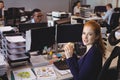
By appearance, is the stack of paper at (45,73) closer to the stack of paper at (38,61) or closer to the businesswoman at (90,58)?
the stack of paper at (38,61)

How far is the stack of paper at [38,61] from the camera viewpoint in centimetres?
223

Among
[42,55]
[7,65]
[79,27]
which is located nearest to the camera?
[7,65]

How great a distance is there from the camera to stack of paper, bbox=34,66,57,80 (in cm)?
194

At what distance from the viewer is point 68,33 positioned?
8.87ft

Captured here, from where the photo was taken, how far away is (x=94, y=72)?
5.87ft

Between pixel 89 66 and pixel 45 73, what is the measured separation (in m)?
0.49

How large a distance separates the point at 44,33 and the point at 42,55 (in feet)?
1.05

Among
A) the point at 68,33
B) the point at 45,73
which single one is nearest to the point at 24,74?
the point at 45,73

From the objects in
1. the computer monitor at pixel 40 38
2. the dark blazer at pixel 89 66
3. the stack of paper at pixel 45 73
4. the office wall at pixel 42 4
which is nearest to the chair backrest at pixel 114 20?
the office wall at pixel 42 4

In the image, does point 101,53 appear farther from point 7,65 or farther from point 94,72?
point 7,65

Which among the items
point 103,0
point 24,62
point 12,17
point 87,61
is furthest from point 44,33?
point 103,0

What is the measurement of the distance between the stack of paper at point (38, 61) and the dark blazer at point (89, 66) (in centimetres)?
51

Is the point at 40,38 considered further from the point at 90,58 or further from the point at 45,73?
the point at 90,58

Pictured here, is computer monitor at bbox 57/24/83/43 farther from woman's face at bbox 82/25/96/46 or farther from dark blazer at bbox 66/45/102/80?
dark blazer at bbox 66/45/102/80
